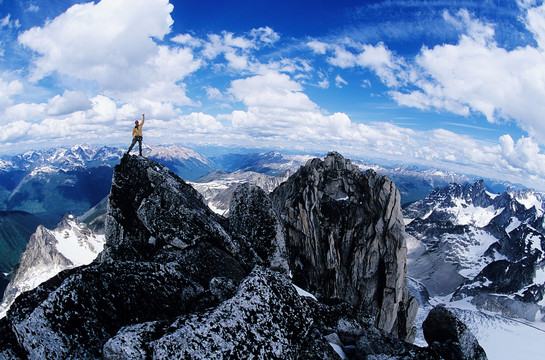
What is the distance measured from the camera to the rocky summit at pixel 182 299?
9.68 m

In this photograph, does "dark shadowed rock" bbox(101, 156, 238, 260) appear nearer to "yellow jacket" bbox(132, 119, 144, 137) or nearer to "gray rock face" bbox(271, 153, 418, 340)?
"yellow jacket" bbox(132, 119, 144, 137)

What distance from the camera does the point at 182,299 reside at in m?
13.4

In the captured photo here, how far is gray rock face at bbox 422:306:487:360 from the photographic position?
13.4 meters

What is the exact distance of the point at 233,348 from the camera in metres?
9.28

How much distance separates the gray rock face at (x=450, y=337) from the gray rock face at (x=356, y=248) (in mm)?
39374

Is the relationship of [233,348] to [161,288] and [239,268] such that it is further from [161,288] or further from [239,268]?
[239,268]

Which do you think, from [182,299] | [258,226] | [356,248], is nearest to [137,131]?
[258,226]

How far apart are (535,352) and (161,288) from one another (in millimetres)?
216665

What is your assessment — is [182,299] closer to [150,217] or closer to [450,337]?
[150,217]

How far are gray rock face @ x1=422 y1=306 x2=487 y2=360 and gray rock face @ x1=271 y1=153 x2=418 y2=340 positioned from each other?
3937cm

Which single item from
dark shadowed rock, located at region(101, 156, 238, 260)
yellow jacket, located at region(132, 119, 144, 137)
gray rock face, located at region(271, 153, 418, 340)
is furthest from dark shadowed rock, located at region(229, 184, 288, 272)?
gray rock face, located at region(271, 153, 418, 340)

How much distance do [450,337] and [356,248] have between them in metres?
49.7

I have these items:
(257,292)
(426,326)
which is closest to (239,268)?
(257,292)

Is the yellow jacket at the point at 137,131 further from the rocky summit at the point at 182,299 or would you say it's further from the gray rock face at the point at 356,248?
the gray rock face at the point at 356,248
